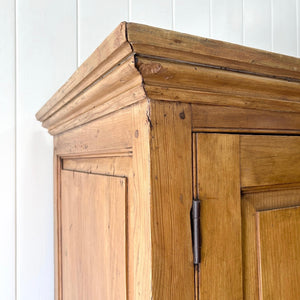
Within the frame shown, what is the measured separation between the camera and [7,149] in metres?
0.75

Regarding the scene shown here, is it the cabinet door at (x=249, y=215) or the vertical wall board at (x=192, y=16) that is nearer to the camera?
the cabinet door at (x=249, y=215)

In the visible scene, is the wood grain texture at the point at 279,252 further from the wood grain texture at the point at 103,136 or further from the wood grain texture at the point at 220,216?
the wood grain texture at the point at 103,136

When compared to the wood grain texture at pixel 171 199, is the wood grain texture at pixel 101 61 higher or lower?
higher

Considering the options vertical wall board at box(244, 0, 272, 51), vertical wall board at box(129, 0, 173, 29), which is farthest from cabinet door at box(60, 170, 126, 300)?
vertical wall board at box(244, 0, 272, 51)

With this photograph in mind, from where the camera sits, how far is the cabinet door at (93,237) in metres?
0.36

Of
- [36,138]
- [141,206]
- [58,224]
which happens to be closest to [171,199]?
[141,206]

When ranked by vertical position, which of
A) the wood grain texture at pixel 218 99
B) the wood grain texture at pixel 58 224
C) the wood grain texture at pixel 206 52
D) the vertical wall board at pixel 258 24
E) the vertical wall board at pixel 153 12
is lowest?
the wood grain texture at pixel 58 224

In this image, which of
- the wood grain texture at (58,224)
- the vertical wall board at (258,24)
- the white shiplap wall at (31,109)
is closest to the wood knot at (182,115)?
the wood grain texture at (58,224)

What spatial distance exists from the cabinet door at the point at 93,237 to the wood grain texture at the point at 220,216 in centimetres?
9

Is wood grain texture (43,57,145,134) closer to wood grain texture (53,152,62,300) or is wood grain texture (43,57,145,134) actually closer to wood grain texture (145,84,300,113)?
wood grain texture (145,84,300,113)

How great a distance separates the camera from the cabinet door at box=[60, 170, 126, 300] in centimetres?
36

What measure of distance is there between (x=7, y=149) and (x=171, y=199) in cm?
59

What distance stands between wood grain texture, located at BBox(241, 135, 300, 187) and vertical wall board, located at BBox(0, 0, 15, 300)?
609 millimetres

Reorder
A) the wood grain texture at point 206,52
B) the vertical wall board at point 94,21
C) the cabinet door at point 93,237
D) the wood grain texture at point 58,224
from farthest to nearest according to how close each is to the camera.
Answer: the vertical wall board at point 94,21 < the wood grain texture at point 58,224 < the cabinet door at point 93,237 < the wood grain texture at point 206,52
